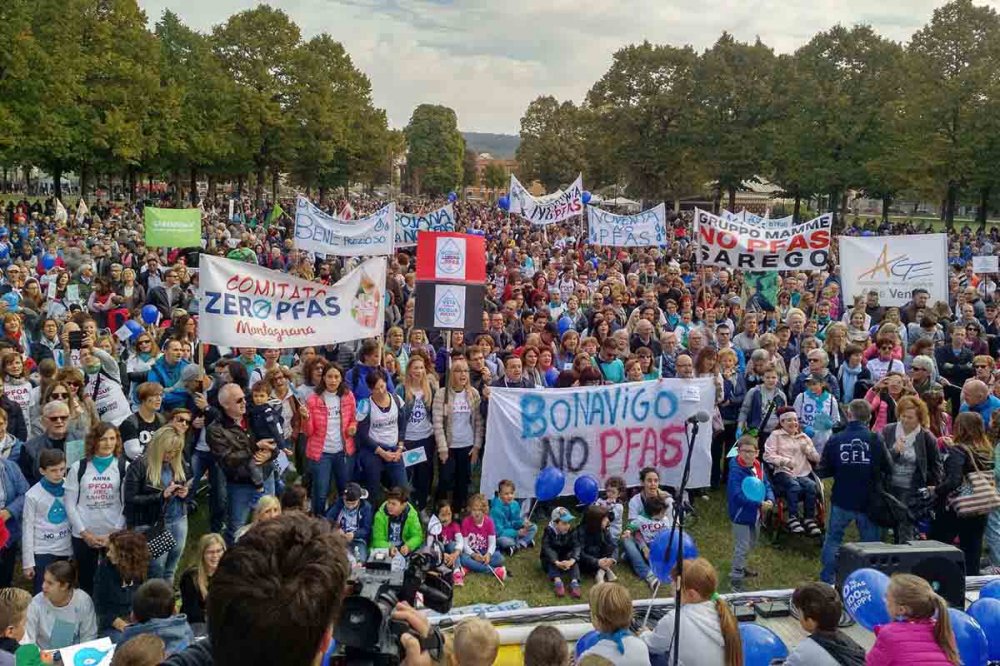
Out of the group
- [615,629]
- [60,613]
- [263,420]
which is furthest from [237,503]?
[615,629]

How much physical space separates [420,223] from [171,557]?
13772mm

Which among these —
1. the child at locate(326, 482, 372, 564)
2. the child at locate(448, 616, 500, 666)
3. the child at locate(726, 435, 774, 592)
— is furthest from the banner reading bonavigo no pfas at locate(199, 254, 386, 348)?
the child at locate(448, 616, 500, 666)

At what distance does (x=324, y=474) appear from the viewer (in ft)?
26.5

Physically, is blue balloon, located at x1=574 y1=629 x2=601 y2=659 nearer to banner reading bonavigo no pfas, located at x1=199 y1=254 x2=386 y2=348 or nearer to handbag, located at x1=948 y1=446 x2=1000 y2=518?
handbag, located at x1=948 y1=446 x2=1000 y2=518

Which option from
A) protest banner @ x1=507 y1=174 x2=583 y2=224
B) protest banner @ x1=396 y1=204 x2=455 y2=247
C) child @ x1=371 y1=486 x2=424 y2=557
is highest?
protest banner @ x1=507 y1=174 x2=583 y2=224

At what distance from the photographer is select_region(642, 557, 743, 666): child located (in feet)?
14.7

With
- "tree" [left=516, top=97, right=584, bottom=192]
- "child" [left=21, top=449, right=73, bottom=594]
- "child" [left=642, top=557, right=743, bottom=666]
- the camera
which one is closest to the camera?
the camera

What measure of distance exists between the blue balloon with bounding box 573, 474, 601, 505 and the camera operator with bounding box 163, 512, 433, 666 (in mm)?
6599

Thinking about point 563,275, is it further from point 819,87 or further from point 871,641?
point 819,87

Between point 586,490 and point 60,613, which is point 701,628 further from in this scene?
point 60,613

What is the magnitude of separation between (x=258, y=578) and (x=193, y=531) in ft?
22.5

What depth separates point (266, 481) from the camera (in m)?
7.44

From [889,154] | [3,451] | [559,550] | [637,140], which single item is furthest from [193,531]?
[637,140]

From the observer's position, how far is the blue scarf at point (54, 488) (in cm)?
634
